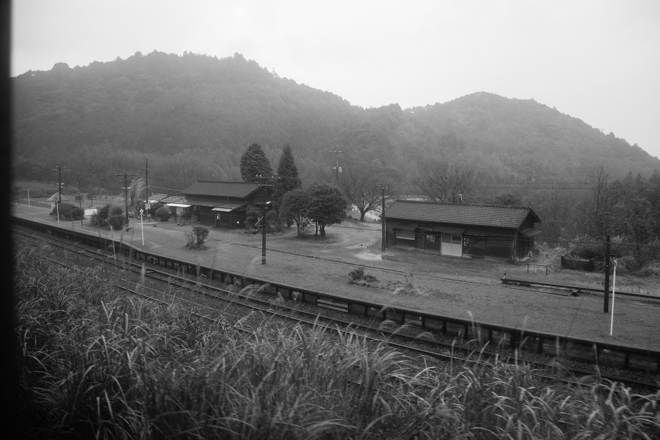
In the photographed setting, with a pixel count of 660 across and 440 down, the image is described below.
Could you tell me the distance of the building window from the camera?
74.8 feet

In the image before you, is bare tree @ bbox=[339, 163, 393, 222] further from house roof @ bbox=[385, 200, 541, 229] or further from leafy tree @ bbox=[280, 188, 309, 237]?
house roof @ bbox=[385, 200, 541, 229]

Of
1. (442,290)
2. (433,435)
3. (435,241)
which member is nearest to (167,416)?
(433,435)

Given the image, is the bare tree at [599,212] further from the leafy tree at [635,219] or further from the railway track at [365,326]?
the railway track at [365,326]

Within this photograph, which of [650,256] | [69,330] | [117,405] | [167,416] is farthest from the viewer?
[650,256]

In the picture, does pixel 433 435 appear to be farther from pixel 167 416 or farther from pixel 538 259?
pixel 538 259

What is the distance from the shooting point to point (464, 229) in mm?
20781

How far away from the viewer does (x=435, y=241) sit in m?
21.9

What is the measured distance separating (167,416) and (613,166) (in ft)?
166

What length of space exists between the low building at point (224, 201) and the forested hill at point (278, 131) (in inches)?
468

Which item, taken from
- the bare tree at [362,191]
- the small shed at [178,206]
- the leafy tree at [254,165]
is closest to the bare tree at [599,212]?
the bare tree at [362,191]

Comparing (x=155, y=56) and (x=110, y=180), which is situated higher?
(x=155, y=56)

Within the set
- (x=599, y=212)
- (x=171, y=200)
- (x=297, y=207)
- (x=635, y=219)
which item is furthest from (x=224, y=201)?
(x=635, y=219)

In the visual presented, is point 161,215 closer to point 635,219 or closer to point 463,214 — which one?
Result: point 463,214

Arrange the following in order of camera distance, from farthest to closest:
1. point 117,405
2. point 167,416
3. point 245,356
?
point 245,356
point 117,405
point 167,416
